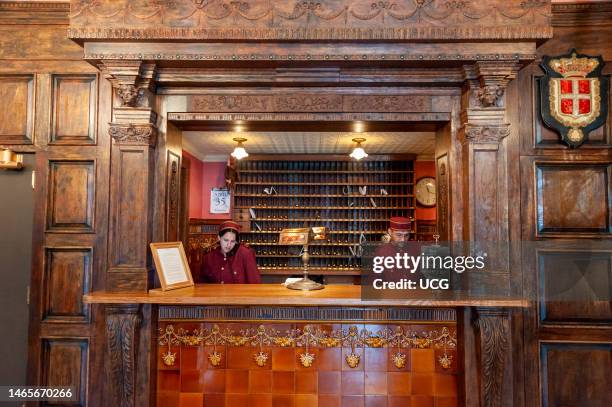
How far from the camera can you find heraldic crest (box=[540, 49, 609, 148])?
2.49 metres

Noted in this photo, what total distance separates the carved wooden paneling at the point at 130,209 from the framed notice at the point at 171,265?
0.13m

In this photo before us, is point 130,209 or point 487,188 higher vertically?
point 487,188

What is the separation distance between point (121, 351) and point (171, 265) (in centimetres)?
55

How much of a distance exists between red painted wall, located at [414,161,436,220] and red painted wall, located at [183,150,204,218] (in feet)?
11.3

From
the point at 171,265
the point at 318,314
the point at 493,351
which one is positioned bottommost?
the point at 493,351

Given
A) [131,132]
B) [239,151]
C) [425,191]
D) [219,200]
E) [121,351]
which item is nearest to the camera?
[121,351]

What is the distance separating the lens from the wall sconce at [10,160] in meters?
2.49

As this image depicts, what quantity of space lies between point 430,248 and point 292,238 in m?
0.81

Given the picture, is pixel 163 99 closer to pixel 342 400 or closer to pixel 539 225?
pixel 342 400

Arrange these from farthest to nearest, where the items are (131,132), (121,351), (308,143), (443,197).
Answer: (308,143) < (443,197) < (131,132) < (121,351)

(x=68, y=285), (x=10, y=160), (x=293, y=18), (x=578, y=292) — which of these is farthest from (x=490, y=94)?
(x=10, y=160)

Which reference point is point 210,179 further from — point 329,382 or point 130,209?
point 329,382

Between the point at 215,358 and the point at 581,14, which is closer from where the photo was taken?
the point at 215,358

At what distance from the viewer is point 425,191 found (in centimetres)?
643
